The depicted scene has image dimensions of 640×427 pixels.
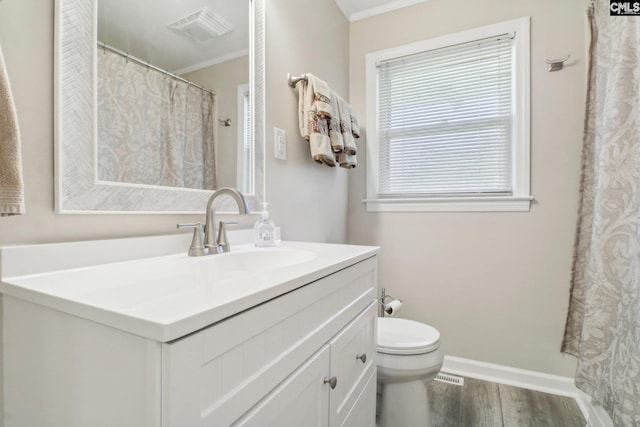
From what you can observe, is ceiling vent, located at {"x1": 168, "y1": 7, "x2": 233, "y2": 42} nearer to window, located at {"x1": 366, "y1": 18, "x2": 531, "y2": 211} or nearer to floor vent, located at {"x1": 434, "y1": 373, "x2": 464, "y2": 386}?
window, located at {"x1": 366, "y1": 18, "x2": 531, "y2": 211}

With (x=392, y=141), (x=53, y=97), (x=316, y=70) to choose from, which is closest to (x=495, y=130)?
(x=392, y=141)

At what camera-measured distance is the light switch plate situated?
1379mm

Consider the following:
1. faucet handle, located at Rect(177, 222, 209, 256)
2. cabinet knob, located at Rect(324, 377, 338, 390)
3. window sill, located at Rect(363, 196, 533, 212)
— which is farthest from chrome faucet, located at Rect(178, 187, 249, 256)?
window sill, located at Rect(363, 196, 533, 212)

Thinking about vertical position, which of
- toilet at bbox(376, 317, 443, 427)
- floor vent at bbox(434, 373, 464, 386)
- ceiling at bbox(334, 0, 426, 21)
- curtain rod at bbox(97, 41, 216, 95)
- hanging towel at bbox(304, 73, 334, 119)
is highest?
ceiling at bbox(334, 0, 426, 21)

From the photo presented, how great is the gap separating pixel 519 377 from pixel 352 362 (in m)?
1.36

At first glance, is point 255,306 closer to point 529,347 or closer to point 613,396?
point 613,396

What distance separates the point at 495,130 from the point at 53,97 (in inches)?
77.3

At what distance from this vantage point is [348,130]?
1.65 meters

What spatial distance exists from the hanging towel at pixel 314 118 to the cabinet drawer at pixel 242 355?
2.68 feet

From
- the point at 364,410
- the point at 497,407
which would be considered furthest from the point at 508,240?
Answer: the point at 364,410

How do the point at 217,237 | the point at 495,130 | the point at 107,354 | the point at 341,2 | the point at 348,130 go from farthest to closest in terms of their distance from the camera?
1. the point at 341,2
2. the point at 495,130
3. the point at 348,130
4. the point at 217,237
5. the point at 107,354

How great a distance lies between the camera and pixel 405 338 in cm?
138

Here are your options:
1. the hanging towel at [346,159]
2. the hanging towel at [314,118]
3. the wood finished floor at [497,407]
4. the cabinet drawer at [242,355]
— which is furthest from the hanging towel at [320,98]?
the wood finished floor at [497,407]

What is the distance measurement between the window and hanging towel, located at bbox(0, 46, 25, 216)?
177 centimetres
